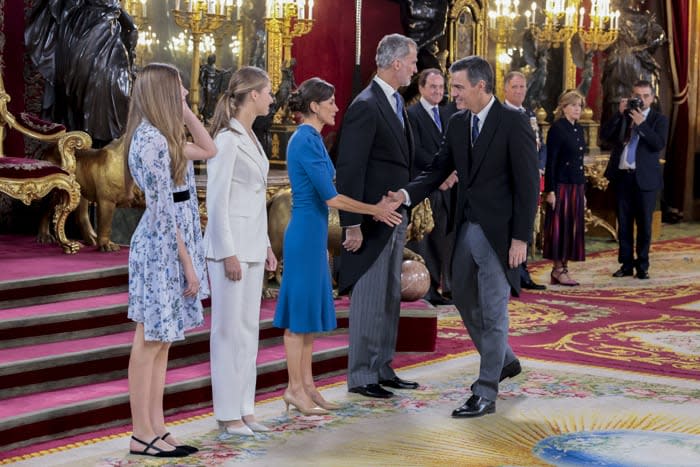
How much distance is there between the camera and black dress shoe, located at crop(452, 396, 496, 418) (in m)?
5.52

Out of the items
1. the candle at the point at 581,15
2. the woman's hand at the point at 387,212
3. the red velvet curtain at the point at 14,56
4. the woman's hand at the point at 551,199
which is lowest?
the woman's hand at the point at 551,199

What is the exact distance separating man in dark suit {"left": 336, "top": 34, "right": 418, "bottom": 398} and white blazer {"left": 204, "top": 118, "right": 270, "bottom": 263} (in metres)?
0.71

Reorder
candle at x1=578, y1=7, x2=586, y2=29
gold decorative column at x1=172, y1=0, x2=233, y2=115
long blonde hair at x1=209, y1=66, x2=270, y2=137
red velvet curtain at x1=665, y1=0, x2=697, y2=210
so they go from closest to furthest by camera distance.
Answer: long blonde hair at x1=209, y1=66, x2=270, y2=137
gold decorative column at x1=172, y1=0, x2=233, y2=115
candle at x1=578, y1=7, x2=586, y2=29
red velvet curtain at x1=665, y1=0, x2=697, y2=210

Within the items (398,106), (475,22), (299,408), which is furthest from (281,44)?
(299,408)

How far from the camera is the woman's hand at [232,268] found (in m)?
4.96

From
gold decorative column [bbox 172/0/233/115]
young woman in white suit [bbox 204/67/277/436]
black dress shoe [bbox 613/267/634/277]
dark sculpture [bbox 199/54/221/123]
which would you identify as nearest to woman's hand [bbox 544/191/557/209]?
black dress shoe [bbox 613/267/634/277]

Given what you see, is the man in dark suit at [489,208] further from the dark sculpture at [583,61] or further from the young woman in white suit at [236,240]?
the dark sculpture at [583,61]

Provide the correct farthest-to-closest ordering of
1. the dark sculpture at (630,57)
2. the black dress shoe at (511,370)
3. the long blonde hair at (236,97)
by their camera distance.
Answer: the dark sculpture at (630,57)
the black dress shoe at (511,370)
the long blonde hair at (236,97)

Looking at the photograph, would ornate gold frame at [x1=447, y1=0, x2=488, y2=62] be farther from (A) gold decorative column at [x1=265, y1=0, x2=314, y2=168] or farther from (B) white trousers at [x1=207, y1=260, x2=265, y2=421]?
(B) white trousers at [x1=207, y1=260, x2=265, y2=421]

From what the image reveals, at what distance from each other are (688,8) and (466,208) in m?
11.3

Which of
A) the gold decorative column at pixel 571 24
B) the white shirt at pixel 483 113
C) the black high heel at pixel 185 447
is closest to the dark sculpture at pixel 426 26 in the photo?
the gold decorative column at pixel 571 24

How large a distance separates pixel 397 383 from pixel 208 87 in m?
4.10

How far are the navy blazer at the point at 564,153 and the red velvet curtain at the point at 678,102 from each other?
6.69m

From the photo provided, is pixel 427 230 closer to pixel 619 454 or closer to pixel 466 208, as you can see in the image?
pixel 466 208
